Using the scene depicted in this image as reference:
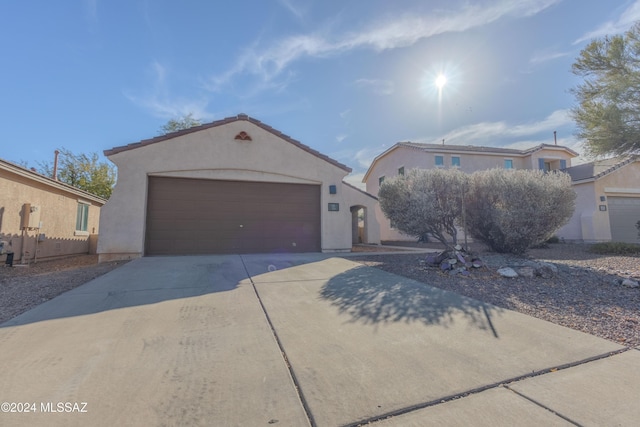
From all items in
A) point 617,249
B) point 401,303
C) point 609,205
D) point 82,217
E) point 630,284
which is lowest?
point 401,303

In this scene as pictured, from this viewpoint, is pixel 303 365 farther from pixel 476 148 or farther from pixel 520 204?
pixel 476 148

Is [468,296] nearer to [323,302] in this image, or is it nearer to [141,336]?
[323,302]

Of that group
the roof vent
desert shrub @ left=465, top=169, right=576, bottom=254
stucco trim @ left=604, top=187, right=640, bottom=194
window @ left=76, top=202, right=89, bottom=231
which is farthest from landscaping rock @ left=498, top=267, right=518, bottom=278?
stucco trim @ left=604, top=187, right=640, bottom=194

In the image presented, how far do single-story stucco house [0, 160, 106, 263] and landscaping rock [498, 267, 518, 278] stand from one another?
41.9 feet

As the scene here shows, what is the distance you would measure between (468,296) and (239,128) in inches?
345

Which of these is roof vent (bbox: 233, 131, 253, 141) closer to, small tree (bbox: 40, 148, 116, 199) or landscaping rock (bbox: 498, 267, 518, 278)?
landscaping rock (bbox: 498, 267, 518, 278)

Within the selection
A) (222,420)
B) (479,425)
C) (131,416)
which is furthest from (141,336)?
(479,425)

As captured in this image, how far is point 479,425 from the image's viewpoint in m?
1.74

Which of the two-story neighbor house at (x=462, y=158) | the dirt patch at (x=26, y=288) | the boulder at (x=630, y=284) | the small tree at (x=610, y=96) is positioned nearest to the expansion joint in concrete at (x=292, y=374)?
the dirt patch at (x=26, y=288)

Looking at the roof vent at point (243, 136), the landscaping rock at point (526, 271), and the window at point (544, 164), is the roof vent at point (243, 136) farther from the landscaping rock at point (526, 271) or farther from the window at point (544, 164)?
the window at point (544, 164)

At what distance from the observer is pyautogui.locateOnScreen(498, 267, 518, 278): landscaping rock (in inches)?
235

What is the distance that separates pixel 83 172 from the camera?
20625 mm

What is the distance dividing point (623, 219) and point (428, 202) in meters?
16.6

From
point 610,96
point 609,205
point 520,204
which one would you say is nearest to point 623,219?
point 609,205
